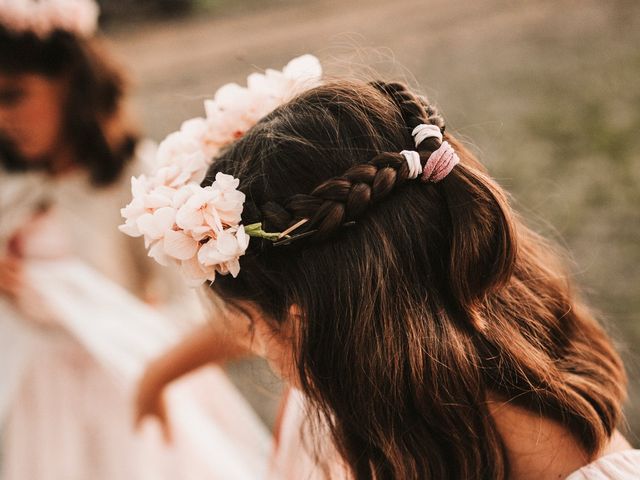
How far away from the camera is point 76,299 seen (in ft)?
6.06

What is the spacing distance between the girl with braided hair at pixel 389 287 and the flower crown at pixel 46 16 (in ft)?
4.10

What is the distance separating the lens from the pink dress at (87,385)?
1.81 metres

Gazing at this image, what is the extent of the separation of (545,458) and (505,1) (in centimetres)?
650

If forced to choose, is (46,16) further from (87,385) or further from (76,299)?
(87,385)

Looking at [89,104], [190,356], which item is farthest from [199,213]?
[89,104]

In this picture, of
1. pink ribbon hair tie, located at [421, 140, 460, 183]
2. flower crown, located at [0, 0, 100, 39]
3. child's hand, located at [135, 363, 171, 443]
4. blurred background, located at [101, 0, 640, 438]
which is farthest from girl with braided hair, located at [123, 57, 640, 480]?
flower crown, located at [0, 0, 100, 39]

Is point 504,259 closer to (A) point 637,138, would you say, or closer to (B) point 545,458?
(B) point 545,458

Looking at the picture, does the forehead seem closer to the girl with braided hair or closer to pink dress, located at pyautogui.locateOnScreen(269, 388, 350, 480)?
the girl with braided hair

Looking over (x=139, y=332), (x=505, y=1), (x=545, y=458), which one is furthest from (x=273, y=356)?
(x=505, y=1)

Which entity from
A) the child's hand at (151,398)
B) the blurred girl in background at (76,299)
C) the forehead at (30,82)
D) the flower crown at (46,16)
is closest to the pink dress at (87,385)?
the blurred girl in background at (76,299)

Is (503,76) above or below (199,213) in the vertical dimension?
below

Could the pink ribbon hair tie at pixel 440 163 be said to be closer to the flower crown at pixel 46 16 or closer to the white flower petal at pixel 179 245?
the white flower petal at pixel 179 245

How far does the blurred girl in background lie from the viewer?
6.01ft

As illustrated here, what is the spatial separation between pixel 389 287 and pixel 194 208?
29cm
